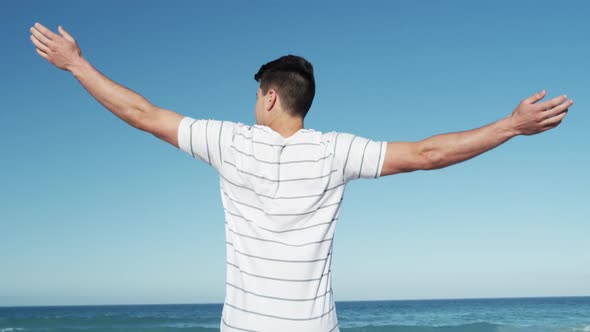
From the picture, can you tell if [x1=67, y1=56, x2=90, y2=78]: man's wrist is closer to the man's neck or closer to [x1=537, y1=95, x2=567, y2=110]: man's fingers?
the man's neck

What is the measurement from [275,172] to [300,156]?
0.34ft

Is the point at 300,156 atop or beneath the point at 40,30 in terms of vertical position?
beneath

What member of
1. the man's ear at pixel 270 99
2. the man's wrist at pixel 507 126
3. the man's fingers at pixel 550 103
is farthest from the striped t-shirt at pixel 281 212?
the man's fingers at pixel 550 103

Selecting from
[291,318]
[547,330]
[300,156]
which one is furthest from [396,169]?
[547,330]

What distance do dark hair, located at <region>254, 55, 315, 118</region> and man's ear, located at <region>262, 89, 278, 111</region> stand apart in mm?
16

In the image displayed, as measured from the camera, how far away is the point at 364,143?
2.13m

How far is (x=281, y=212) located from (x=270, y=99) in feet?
1.45

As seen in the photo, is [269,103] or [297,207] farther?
[269,103]

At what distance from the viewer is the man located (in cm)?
209

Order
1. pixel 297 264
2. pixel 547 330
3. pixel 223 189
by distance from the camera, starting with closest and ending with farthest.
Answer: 1. pixel 297 264
2. pixel 223 189
3. pixel 547 330

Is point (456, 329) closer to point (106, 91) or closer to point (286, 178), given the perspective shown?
point (286, 178)

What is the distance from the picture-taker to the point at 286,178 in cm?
214

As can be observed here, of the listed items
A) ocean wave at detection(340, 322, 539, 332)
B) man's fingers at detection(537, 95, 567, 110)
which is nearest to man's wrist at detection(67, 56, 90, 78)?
man's fingers at detection(537, 95, 567, 110)

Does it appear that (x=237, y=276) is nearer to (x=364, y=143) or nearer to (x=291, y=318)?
(x=291, y=318)
